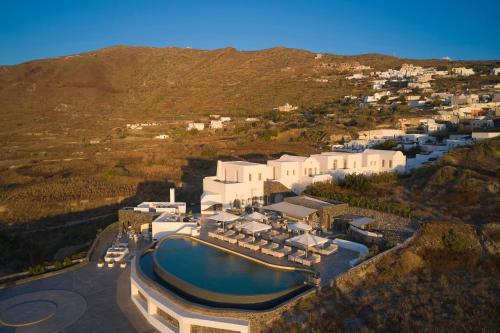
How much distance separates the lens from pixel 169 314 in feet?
37.8

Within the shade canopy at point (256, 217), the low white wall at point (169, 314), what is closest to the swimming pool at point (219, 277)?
the low white wall at point (169, 314)

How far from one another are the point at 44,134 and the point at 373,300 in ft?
213

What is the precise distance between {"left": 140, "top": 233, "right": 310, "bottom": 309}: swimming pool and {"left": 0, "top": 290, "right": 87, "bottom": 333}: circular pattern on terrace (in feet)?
8.50

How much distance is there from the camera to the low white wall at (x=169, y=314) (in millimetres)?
10609

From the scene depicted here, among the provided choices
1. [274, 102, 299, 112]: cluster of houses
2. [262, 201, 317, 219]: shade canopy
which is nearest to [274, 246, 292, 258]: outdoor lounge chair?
[262, 201, 317, 219]: shade canopy

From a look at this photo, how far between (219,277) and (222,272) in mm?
409

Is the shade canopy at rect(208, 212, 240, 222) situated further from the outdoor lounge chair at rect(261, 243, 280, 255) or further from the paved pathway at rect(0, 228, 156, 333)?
the paved pathway at rect(0, 228, 156, 333)

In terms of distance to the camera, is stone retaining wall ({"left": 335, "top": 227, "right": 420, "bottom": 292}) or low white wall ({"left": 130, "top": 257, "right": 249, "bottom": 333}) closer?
low white wall ({"left": 130, "top": 257, "right": 249, "bottom": 333})

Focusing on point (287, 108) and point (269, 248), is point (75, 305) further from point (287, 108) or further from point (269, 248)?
point (287, 108)

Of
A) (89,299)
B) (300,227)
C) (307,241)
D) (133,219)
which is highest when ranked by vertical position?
(300,227)

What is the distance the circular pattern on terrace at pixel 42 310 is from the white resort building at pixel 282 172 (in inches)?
357

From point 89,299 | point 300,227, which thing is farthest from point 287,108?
point 89,299

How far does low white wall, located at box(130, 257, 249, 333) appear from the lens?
418 inches

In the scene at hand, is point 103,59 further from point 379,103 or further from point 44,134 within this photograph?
A: point 379,103
